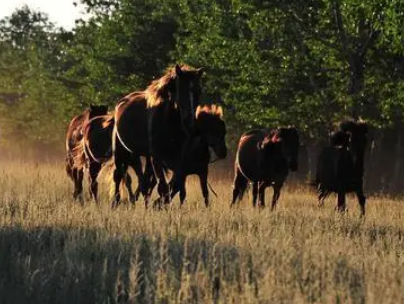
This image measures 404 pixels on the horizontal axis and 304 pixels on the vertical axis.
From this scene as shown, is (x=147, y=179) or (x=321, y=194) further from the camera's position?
(x=321, y=194)

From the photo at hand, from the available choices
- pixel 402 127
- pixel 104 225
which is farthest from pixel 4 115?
pixel 104 225

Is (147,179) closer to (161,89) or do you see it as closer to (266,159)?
(161,89)

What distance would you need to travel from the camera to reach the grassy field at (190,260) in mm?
6258

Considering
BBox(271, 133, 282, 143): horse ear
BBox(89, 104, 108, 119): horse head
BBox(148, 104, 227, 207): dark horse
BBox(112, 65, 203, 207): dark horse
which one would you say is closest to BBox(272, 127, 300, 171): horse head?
BBox(271, 133, 282, 143): horse ear

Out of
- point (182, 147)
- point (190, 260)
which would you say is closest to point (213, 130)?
point (182, 147)

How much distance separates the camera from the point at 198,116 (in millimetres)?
13711

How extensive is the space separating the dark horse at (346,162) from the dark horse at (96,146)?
415cm

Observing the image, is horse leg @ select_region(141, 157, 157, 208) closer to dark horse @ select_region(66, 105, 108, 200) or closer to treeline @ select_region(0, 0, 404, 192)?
dark horse @ select_region(66, 105, 108, 200)

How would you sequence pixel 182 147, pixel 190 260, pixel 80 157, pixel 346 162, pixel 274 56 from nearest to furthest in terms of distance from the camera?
pixel 190 260 → pixel 182 147 → pixel 346 162 → pixel 80 157 → pixel 274 56

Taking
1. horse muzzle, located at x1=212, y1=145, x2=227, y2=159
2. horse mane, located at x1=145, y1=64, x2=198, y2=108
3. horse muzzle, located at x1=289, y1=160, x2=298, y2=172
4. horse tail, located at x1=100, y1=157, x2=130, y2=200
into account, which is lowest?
horse tail, located at x1=100, y1=157, x2=130, y2=200

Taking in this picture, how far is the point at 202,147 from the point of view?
13867mm

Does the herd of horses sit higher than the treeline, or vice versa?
the treeline

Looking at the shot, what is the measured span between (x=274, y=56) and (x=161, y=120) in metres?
12.0

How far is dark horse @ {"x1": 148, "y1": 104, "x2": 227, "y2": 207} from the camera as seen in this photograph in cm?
1273
